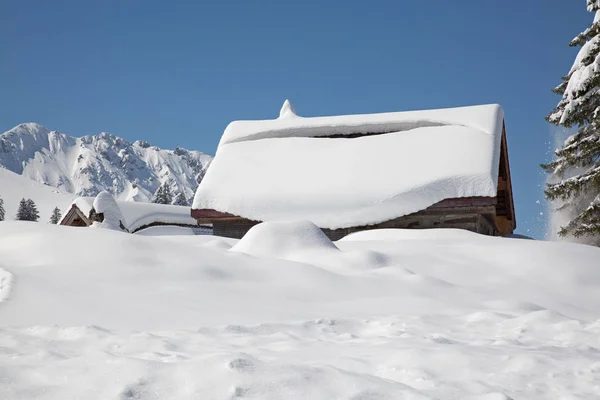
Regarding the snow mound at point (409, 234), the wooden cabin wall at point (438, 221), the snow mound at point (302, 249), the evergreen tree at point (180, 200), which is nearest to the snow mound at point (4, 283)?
the snow mound at point (302, 249)

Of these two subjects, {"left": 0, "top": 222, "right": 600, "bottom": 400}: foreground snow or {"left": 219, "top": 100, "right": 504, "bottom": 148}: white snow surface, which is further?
{"left": 219, "top": 100, "right": 504, "bottom": 148}: white snow surface

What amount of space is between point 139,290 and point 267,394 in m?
2.42

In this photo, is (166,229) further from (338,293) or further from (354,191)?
(338,293)

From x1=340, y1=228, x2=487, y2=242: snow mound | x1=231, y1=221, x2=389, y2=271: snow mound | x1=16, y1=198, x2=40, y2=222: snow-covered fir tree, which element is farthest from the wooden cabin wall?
x1=16, y1=198, x2=40, y2=222: snow-covered fir tree

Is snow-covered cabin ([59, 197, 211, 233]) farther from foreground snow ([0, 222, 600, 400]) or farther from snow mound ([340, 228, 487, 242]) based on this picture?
foreground snow ([0, 222, 600, 400])

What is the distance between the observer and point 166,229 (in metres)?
25.3

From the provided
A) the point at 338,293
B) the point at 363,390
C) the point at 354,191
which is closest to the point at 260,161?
the point at 354,191

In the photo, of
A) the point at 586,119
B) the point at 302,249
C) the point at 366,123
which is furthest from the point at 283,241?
the point at 586,119

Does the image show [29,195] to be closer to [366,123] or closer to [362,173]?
[366,123]

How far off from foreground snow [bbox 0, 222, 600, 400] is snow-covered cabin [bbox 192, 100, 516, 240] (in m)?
4.20

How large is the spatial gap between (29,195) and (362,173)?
9545 cm

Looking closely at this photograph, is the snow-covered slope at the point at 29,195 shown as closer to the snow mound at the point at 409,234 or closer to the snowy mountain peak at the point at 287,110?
the snowy mountain peak at the point at 287,110

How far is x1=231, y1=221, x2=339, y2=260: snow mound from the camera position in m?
6.10

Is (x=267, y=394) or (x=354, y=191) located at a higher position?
(x=354, y=191)
